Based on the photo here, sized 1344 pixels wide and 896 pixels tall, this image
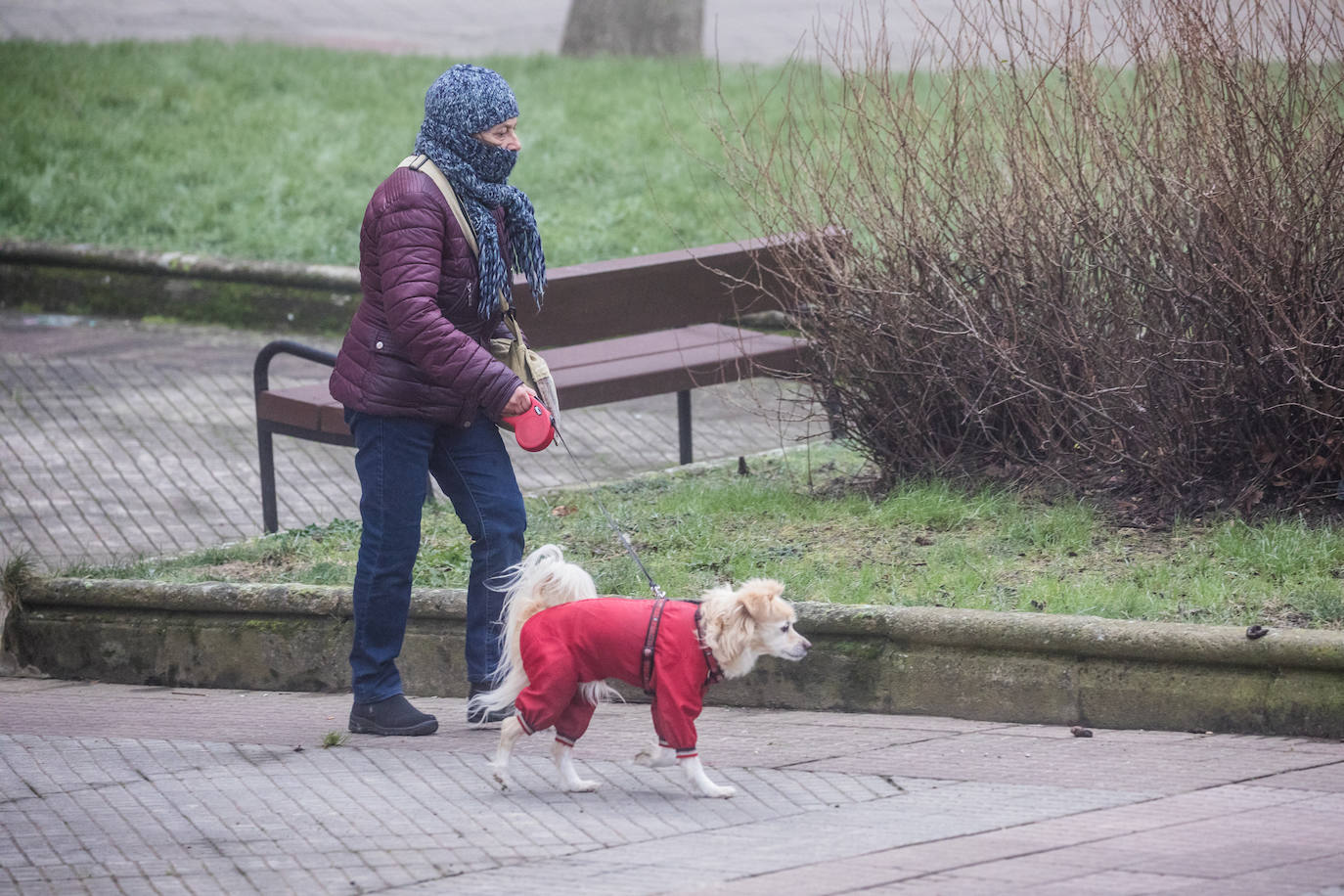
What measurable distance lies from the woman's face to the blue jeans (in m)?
0.83

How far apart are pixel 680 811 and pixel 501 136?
2.07 metres

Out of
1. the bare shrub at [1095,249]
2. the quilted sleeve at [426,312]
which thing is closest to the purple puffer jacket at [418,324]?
the quilted sleeve at [426,312]

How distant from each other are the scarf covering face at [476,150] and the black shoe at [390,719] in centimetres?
125

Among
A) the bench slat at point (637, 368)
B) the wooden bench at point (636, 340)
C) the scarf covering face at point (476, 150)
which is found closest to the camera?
the scarf covering face at point (476, 150)

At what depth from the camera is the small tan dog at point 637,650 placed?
4.66 meters

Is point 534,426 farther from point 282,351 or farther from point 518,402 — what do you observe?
point 282,351

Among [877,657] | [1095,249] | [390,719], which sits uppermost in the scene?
[1095,249]

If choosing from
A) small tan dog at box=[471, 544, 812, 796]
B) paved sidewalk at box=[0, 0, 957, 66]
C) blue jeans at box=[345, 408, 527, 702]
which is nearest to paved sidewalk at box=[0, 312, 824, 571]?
blue jeans at box=[345, 408, 527, 702]

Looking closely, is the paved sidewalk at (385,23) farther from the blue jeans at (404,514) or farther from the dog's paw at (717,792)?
the dog's paw at (717,792)

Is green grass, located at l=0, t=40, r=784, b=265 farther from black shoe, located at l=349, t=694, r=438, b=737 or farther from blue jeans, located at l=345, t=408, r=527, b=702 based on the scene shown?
black shoe, located at l=349, t=694, r=438, b=737

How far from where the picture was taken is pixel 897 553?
21.7 feet

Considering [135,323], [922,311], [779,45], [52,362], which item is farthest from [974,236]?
[779,45]

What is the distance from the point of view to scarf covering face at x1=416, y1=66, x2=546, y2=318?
523cm

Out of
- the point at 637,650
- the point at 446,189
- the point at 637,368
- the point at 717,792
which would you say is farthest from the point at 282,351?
the point at 717,792
